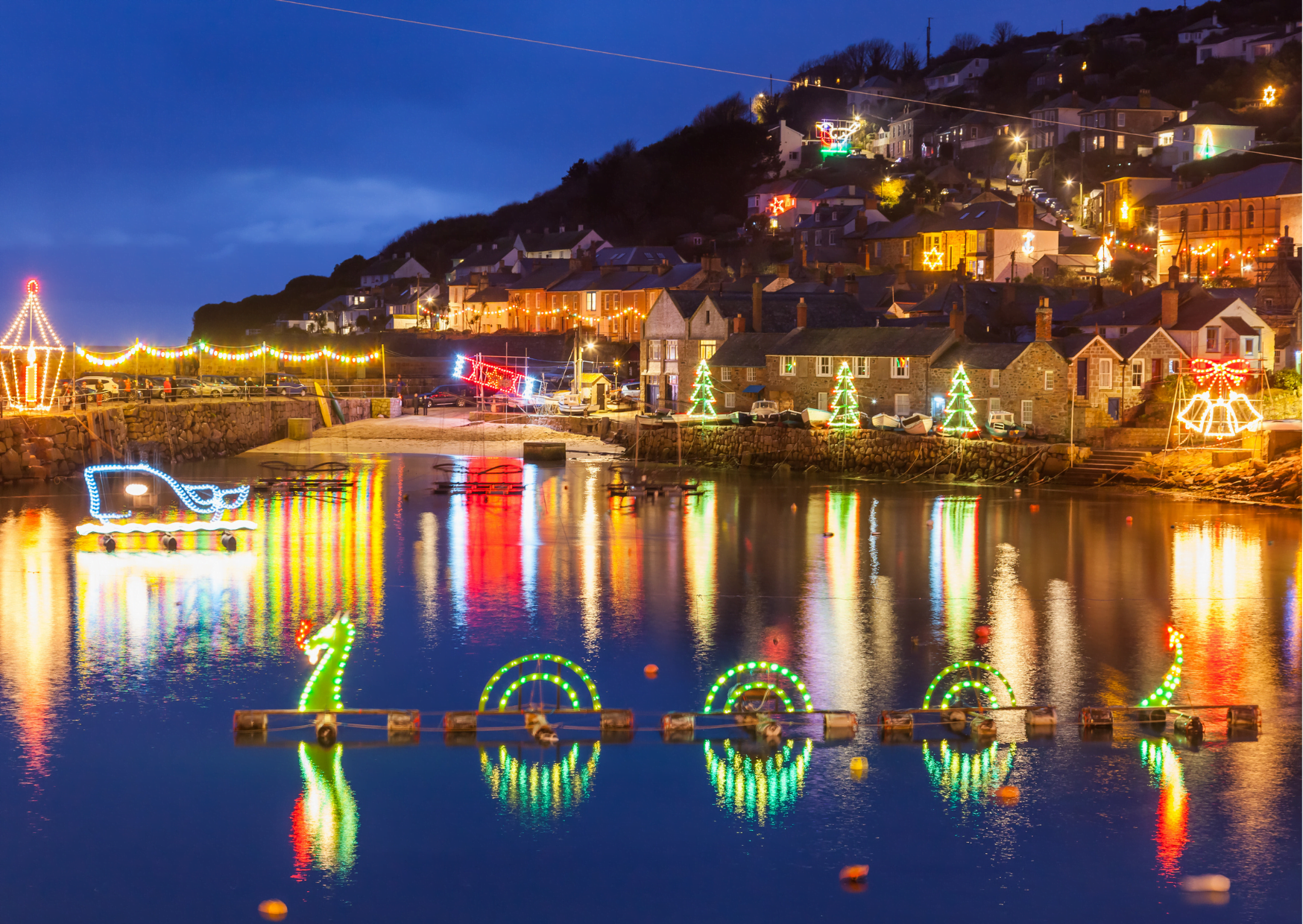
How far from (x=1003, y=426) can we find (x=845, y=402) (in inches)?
303

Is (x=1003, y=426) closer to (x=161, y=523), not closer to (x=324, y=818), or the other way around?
(x=161, y=523)

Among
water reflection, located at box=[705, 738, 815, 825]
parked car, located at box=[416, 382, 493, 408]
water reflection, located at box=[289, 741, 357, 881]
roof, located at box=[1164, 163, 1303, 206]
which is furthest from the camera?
parked car, located at box=[416, 382, 493, 408]

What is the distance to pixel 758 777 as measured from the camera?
1542 cm

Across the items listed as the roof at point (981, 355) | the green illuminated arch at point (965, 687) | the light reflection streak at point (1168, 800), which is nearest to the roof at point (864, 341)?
the roof at point (981, 355)

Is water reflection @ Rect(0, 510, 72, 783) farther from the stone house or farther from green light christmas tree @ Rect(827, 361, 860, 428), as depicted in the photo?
the stone house

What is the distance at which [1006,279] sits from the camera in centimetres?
7612

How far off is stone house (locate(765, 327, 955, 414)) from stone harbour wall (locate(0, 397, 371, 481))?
21676mm

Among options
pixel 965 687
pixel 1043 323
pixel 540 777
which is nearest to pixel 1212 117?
pixel 1043 323

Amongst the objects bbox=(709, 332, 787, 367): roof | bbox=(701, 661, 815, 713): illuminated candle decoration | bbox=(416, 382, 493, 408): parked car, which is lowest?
bbox=(701, 661, 815, 713): illuminated candle decoration

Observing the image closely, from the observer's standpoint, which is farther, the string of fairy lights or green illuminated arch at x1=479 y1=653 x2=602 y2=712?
the string of fairy lights

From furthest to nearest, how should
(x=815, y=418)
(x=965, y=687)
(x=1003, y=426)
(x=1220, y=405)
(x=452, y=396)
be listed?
(x=452, y=396), (x=815, y=418), (x=1003, y=426), (x=1220, y=405), (x=965, y=687)

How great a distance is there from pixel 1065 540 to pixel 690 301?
3449cm

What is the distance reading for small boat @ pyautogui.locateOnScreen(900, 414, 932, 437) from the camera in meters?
48.3

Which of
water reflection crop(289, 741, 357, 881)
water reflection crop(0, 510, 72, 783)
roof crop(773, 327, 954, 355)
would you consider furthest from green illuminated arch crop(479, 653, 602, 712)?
roof crop(773, 327, 954, 355)
